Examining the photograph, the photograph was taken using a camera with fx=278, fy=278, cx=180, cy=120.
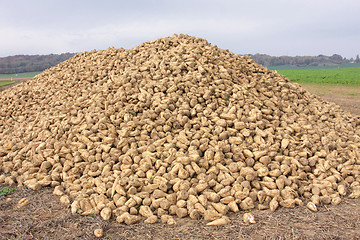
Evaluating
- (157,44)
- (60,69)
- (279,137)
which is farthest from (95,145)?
(60,69)

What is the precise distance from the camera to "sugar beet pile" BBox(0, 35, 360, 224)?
3592mm

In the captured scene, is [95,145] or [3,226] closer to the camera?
[3,226]

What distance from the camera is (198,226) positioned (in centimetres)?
318

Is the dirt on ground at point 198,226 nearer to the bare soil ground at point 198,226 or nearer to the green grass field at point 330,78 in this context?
the bare soil ground at point 198,226

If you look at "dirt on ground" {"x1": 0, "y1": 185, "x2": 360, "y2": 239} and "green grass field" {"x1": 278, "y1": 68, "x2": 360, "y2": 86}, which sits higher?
"green grass field" {"x1": 278, "y1": 68, "x2": 360, "y2": 86}

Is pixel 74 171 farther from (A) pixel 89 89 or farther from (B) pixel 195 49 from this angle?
(B) pixel 195 49

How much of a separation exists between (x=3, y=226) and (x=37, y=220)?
1.23ft

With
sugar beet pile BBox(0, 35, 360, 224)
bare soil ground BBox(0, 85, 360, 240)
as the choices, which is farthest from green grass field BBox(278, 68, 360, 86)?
bare soil ground BBox(0, 85, 360, 240)

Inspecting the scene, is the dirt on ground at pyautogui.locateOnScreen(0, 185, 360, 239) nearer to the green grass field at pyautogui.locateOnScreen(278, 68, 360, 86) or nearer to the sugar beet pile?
the sugar beet pile

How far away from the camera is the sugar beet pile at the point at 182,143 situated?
3592mm

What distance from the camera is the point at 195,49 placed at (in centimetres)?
614

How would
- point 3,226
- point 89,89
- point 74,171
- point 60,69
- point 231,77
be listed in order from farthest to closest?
point 60,69 < point 89,89 < point 231,77 < point 74,171 < point 3,226

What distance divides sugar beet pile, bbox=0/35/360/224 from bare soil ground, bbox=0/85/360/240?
0.12m

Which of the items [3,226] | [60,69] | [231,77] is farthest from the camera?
[60,69]
